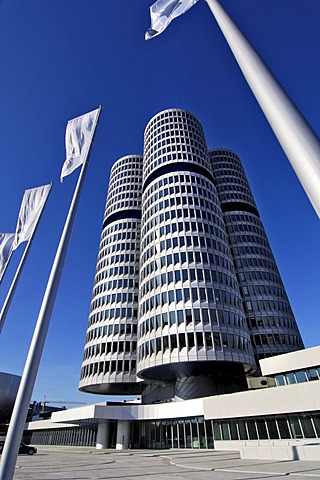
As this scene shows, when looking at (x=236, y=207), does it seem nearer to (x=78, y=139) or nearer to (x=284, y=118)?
(x=78, y=139)

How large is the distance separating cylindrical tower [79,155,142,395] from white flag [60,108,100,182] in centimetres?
5054

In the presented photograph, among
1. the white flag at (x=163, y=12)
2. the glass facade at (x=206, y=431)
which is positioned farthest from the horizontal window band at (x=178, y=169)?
the white flag at (x=163, y=12)

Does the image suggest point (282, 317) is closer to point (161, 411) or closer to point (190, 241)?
point (190, 241)

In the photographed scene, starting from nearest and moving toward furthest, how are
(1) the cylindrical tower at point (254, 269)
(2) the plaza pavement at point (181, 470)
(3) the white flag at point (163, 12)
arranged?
(3) the white flag at point (163, 12) → (2) the plaza pavement at point (181, 470) → (1) the cylindrical tower at point (254, 269)

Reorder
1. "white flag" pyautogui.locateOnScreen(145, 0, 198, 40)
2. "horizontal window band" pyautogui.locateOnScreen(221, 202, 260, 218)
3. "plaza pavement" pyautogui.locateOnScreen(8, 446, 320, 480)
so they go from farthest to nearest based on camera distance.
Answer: "horizontal window band" pyautogui.locateOnScreen(221, 202, 260, 218) < "plaza pavement" pyautogui.locateOnScreen(8, 446, 320, 480) < "white flag" pyautogui.locateOnScreen(145, 0, 198, 40)

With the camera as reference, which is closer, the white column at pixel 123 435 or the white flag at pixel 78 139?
the white flag at pixel 78 139

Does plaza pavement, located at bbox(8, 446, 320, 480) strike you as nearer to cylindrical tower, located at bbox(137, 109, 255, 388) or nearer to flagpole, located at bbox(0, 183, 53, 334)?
flagpole, located at bbox(0, 183, 53, 334)

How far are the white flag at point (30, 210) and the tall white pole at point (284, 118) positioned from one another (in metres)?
14.7

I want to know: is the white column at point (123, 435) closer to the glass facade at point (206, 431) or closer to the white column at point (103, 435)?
the glass facade at point (206, 431)

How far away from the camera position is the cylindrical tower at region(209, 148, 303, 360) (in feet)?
205

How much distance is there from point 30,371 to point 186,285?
3966cm

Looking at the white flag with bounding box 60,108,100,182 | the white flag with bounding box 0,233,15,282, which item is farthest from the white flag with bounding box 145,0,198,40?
the white flag with bounding box 0,233,15,282

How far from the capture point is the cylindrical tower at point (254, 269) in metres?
62.5

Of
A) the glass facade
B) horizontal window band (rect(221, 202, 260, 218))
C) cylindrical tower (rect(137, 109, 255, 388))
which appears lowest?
the glass facade
